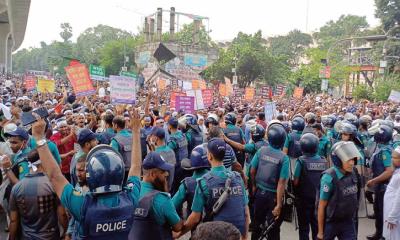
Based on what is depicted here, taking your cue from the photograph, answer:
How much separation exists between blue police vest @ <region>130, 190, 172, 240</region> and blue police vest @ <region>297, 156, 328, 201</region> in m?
2.89

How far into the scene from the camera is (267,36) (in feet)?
347

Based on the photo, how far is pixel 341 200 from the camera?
16.1 ft

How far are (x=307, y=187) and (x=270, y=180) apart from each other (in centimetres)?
66

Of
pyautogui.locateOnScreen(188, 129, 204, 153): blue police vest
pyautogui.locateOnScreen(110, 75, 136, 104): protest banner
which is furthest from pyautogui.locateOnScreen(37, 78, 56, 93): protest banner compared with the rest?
pyautogui.locateOnScreen(188, 129, 204, 153): blue police vest

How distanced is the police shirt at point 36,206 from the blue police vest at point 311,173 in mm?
3352

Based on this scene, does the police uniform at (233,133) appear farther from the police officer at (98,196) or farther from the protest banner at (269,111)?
the police officer at (98,196)

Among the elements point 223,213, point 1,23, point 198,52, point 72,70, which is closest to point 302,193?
point 223,213

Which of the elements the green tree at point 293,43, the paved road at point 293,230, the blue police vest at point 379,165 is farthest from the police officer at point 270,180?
the green tree at point 293,43

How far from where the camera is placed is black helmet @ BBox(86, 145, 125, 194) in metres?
3.07

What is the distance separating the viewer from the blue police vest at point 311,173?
6.11 m

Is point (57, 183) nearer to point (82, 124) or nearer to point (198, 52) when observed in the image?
point (82, 124)

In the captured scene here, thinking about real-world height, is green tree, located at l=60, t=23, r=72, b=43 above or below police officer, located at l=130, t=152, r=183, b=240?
above

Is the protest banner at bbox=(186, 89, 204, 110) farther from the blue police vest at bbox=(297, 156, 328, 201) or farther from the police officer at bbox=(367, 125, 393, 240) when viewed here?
the blue police vest at bbox=(297, 156, 328, 201)

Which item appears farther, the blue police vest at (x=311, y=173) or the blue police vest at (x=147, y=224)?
the blue police vest at (x=311, y=173)
